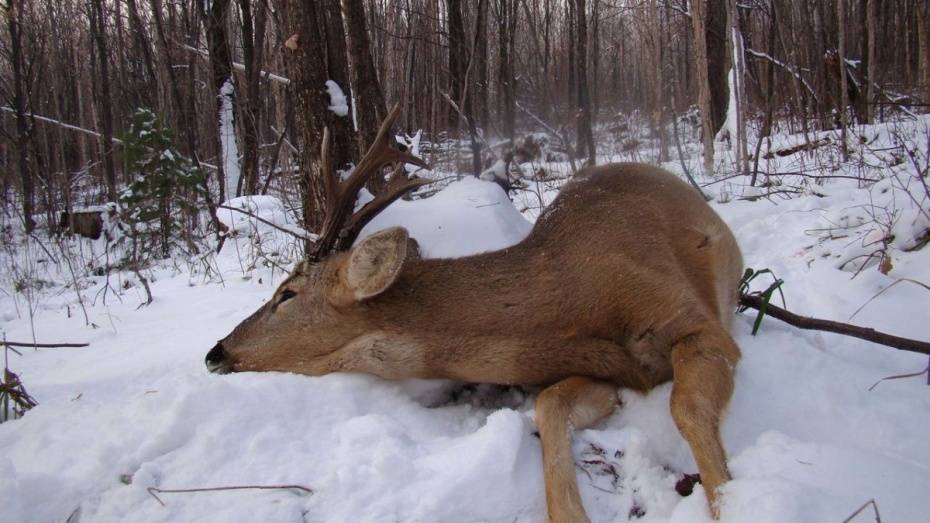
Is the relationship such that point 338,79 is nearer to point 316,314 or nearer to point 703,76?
point 316,314

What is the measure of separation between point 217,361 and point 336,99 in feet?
8.99

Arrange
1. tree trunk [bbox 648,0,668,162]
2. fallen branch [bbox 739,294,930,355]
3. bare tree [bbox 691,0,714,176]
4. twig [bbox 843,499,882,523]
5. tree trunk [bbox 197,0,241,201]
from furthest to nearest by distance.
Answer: tree trunk [bbox 648,0,668,162] → tree trunk [bbox 197,0,241,201] → bare tree [bbox 691,0,714,176] → fallen branch [bbox 739,294,930,355] → twig [bbox 843,499,882,523]

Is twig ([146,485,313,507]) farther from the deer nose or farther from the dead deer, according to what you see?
the deer nose

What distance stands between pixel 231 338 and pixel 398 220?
1312mm

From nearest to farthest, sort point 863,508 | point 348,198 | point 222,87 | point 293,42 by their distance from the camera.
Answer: point 863,508 → point 348,198 → point 293,42 → point 222,87

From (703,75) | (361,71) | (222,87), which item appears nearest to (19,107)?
(222,87)

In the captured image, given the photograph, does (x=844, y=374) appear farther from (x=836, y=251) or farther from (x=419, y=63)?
(x=419, y=63)

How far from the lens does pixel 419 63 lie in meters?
20.3

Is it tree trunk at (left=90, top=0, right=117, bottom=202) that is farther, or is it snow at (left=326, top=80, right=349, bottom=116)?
tree trunk at (left=90, top=0, right=117, bottom=202)

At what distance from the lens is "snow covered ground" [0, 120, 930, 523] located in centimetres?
177

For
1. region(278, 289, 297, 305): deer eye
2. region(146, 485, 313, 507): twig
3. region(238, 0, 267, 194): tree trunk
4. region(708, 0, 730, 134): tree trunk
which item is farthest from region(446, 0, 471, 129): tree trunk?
region(146, 485, 313, 507): twig

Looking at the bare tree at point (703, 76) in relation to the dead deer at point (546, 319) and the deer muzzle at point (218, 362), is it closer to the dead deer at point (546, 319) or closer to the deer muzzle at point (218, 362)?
the dead deer at point (546, 319)

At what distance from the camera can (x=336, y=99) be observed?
4992 millimetres

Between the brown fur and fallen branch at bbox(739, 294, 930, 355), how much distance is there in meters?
0.22
